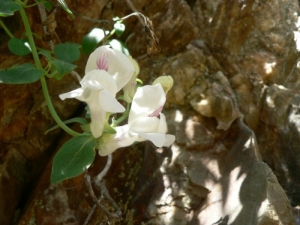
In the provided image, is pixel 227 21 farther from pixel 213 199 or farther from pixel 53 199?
pixel 53 199

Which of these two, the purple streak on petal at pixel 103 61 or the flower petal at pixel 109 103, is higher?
the purple streak on petal at pixel 103 61

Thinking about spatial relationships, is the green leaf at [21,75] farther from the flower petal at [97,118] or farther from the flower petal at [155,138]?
the flower petal at [155,138]

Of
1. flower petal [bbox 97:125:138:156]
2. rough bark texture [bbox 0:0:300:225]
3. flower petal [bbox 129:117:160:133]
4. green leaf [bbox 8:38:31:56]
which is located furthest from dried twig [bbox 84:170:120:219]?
green leaf [bbox 8:38:31:56]

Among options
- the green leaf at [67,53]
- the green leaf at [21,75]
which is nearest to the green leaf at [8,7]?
the green leaf at [21,75]

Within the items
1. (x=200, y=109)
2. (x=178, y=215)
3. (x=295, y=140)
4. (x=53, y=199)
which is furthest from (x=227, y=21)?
(x=53, y=199)

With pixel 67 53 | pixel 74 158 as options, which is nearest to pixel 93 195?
pixel 74 158

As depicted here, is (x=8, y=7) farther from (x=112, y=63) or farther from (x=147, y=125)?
(x=147, y=125)

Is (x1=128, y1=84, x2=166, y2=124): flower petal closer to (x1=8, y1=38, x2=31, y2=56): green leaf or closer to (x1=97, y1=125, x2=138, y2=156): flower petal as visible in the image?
(x1=97, y1=125, x2=138, y2=156): flower petal
